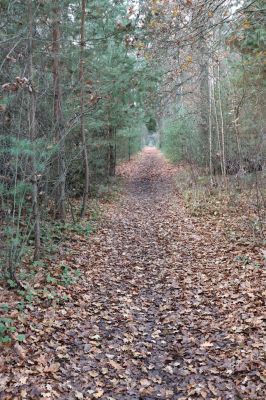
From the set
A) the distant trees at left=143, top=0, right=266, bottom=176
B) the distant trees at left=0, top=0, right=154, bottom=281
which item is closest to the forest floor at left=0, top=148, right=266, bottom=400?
the distant trees at left=0, top=0, right=154, bottom=281

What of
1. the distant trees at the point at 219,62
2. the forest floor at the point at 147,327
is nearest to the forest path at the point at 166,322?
the forest floor at the point at 147,327

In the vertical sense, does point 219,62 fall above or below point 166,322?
above

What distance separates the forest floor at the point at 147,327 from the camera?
4.04m

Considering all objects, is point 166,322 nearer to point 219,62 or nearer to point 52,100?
point 52,100

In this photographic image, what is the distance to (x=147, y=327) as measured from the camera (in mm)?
5414

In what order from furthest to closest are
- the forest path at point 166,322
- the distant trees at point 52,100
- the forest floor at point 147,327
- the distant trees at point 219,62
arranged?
the distant trees at point 219,62, the distant trees at point 52,100, the forest path at point 166,322, the forest floor at point 147,327

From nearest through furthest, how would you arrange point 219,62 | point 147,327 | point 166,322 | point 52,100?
point 147,327
point 166,322
point 52,100
point 219,62

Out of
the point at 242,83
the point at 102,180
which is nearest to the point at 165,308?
the point at 242,83

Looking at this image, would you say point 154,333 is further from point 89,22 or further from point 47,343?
Answer: point 89,22

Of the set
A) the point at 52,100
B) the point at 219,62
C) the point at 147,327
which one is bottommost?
the point at 147,327

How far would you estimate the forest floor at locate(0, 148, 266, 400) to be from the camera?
13.3 ft

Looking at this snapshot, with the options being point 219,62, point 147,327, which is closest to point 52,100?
point 219,62

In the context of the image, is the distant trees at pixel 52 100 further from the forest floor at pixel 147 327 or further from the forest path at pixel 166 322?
the forest path at pixel 166 322

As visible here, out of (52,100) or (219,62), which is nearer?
(52,100)
